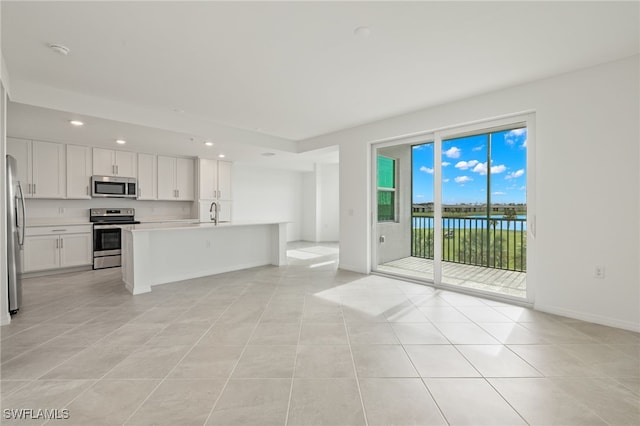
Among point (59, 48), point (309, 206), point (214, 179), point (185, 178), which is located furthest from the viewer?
point (309, 206)

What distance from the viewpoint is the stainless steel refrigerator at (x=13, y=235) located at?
3010 millimetres

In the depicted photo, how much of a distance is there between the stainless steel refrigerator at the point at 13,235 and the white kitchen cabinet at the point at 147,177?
2867mm

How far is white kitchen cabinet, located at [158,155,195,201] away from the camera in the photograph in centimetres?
636

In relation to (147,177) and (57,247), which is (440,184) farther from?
(57,247)

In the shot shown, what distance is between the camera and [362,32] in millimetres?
2324

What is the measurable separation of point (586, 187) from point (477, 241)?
224cm

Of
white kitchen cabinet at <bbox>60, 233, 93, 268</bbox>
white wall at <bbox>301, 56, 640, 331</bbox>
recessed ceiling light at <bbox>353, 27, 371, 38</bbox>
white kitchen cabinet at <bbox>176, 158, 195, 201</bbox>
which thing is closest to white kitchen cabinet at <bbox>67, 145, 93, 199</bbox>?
white kitchen cabinet at <bbox>60, 233, 93, 268</bbox>

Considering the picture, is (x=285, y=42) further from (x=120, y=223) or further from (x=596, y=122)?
(x=120, y=223)

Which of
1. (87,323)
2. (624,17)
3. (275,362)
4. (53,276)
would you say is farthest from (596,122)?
(53,276)

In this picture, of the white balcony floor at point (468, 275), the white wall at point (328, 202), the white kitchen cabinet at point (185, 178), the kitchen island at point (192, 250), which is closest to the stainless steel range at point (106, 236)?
the white kitchen cabinet at point (185, 178)

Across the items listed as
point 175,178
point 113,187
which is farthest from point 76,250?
point 175,178

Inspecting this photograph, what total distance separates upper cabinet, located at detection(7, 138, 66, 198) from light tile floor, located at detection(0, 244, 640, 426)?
2469 millimetres

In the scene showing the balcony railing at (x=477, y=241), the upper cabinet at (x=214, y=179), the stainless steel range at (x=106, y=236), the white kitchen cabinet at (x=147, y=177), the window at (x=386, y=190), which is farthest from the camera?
the upper cabinet at (x=214, y=179)

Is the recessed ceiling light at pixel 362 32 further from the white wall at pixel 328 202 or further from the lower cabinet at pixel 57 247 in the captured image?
the white wall at pixel 328 202
